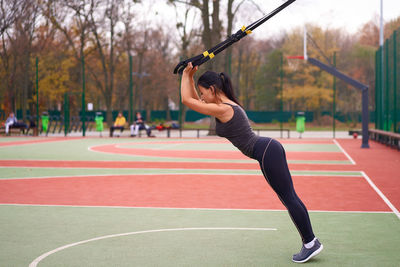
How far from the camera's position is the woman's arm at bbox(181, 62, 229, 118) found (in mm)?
4656

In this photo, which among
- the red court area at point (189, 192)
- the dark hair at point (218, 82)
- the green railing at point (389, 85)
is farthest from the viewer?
the green railing at point (389, 85)

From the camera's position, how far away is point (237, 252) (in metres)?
5.30

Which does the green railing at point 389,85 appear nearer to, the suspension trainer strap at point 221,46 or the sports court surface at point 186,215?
the sports court surface at point 186,215

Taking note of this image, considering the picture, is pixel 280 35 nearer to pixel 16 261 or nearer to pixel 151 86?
pixel 151 86

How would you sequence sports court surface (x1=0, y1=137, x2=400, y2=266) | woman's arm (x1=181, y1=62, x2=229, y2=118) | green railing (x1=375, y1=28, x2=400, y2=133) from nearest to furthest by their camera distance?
woman's arm (x1=181, y1=62, x2=229, y2=118) < sports court surface (x1=0, y1=137, x2=400, y2=266) < green railing (x1=375, y1=28, x2=400, y2=133)

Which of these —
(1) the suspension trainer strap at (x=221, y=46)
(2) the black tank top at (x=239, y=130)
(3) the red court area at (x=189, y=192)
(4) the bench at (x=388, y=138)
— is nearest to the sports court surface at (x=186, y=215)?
(3) the red court area at (x=189, y=192)

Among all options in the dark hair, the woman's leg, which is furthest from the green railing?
the dark hair

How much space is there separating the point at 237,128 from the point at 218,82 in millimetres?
434

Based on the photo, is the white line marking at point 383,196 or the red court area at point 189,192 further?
the red court area at point 189,192

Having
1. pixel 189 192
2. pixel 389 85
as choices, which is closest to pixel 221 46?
pixel 189 192

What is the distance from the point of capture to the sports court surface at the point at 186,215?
17.1ft

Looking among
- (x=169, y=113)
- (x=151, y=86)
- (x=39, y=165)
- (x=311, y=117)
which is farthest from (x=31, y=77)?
(x=39, y=165)

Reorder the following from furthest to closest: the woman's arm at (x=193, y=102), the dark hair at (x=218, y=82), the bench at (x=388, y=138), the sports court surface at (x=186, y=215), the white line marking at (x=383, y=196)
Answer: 1. the bench at (x=388, y=138)
2. the white line marking at (x=383, y=196)
3. the sports court surface at (x=186, y=215)
4. the dark hair at (x=218, y=82)
5. the woman's arm at (x=193, y=102)

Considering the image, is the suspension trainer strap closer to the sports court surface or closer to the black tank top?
the black tank top
